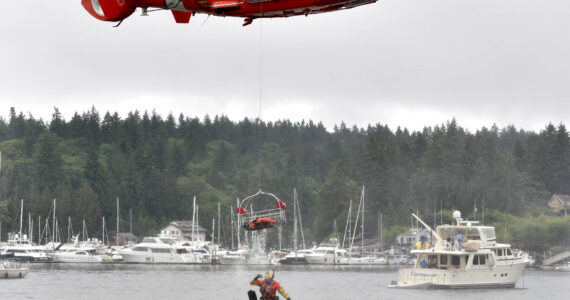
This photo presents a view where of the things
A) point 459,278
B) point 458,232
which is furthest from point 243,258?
point 459,278

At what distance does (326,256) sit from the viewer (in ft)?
429

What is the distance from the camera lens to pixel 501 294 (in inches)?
2869

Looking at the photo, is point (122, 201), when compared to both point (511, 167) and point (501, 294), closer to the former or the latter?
point (511, 167)

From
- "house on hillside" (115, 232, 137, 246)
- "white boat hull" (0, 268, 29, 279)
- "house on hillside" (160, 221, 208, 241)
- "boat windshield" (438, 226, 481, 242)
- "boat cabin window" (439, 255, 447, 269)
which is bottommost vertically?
"white boat hull" (0, 268, 29, 279)

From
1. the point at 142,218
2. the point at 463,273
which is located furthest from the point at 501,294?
the point at 142,218

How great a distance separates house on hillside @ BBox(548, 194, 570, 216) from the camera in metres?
157

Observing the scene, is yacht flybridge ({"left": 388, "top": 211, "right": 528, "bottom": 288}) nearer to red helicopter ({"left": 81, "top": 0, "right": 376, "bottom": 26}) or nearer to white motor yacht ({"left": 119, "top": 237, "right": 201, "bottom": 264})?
red helicopter ({"left": 81, "top": 0, "right": 376, "bottom": 26})

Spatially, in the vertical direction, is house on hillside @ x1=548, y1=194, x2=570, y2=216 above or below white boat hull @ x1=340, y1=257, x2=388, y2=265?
above

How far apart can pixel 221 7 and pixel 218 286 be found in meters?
56.7

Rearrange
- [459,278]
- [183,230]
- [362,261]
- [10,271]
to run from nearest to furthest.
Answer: [459,278] → [10,271] → [362,261] → [183,230]

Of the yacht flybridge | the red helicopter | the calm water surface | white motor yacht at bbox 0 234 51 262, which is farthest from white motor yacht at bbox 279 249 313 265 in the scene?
the red helicopter

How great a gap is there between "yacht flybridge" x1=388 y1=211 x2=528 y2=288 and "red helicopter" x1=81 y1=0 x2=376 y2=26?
4395 cm

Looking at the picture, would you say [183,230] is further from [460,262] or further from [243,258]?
[460,262]

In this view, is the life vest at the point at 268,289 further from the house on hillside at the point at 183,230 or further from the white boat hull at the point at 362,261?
the house on hillside at the point at 183,230
